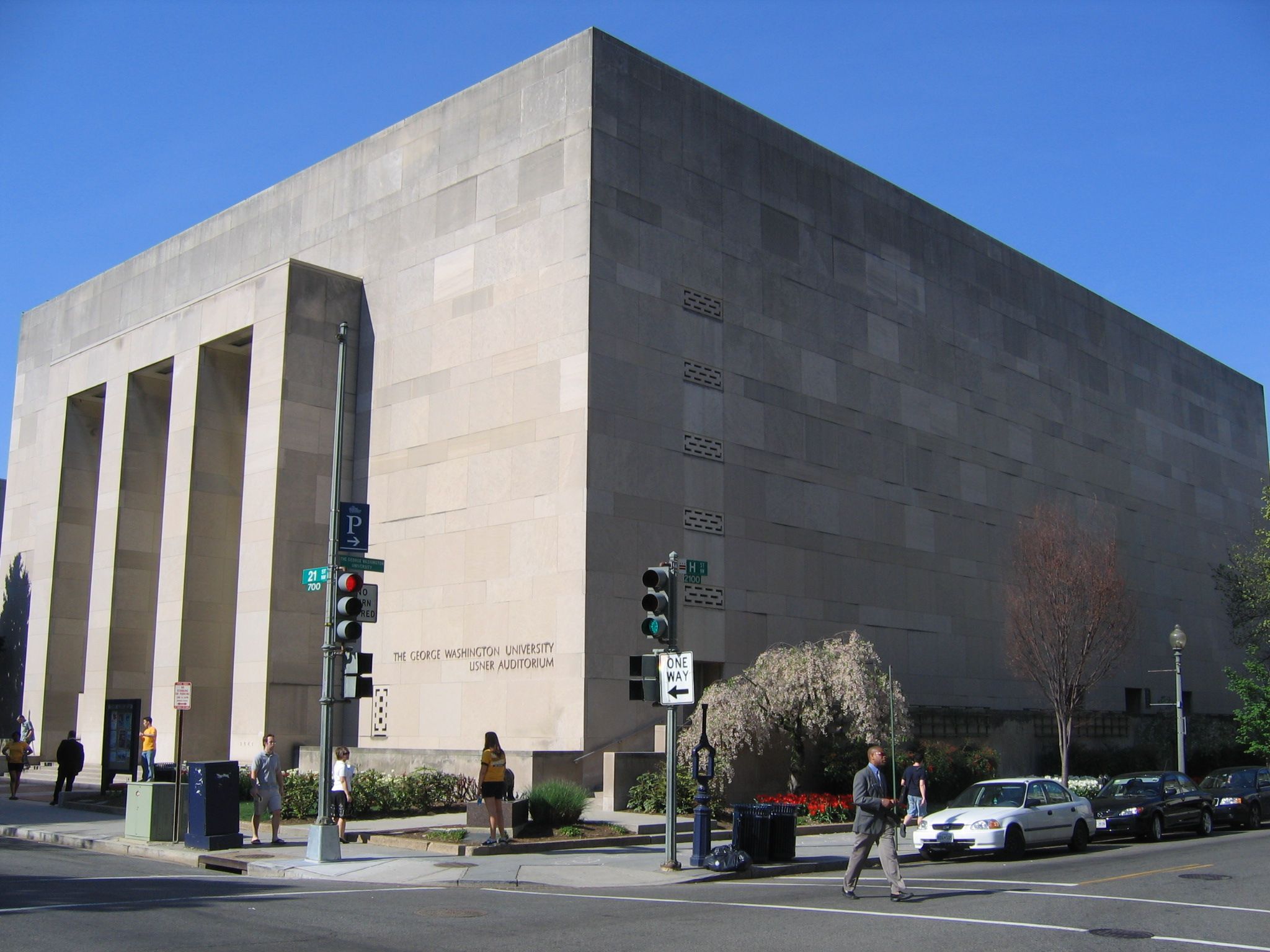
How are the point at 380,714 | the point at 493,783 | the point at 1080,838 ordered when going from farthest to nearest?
the point at 380,714 < the point at 1080,838 < the point at 493,783

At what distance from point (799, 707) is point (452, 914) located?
14110 millimetres

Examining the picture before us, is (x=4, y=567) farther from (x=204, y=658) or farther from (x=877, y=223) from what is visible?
(x=877, y=223)

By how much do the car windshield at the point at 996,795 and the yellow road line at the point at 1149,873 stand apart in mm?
3163

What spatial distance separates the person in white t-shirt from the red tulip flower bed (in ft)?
29.0

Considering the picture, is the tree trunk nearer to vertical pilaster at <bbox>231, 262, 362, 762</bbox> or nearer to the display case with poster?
vertical pilaster at <bbox>231, 262, 362, 762</bbox>

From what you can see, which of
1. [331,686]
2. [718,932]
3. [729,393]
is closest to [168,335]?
[729,393]

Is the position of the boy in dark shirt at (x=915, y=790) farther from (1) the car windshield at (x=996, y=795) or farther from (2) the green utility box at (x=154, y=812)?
(2) the green utility box at (x=154, y=812)

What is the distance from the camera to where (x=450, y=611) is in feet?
99.9

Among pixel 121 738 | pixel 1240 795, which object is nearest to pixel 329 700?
pixel 121 738

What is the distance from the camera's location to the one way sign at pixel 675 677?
700 inches

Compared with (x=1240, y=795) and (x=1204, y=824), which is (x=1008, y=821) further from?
(x=1240, y=795)

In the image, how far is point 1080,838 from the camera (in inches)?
907

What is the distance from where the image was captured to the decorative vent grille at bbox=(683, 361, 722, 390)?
1225 inches

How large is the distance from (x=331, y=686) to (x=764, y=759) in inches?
442
